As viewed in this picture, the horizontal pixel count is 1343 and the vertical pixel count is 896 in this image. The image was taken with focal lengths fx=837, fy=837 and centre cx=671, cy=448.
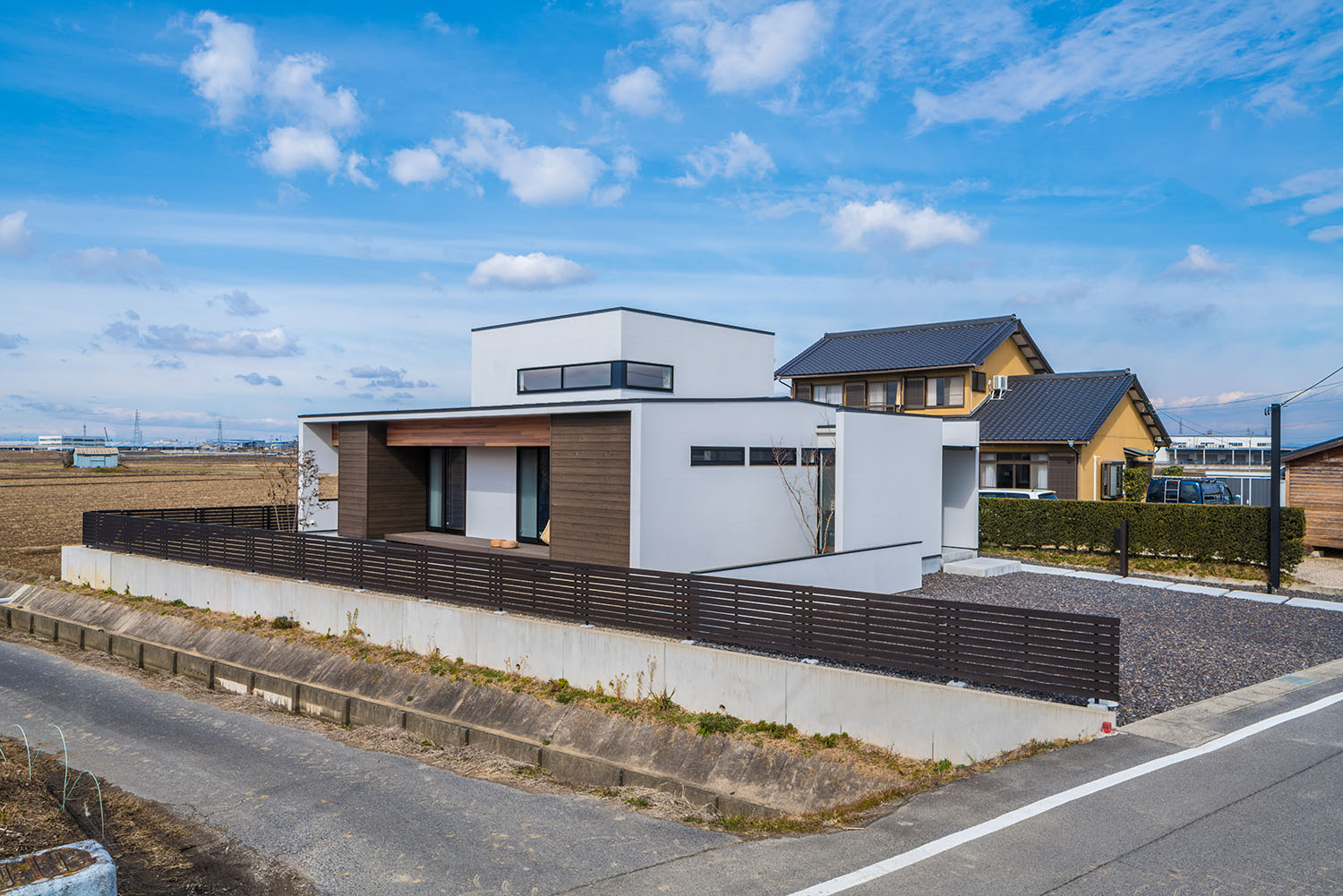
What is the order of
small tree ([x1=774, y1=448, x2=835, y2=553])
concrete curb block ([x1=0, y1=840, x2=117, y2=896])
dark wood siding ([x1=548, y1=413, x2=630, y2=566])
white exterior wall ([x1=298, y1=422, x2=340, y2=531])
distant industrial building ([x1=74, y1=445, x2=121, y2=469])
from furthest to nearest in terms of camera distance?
distant industrial building ([x1=74, y1=445, x2=121, y2=469]) < white exterior wall ([x1=298, y1=422, x2=340, y2=531]) < small tree ([x1=774, y1=448, x2=835, y2=553]) < dark wood siding ([x1=548, y1=413, x2=630, y2=566]) < concrete curb block ([x1=0, y1=840, x2=117, y2=896])

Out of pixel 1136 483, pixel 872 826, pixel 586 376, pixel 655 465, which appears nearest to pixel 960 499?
pixel 1136 483

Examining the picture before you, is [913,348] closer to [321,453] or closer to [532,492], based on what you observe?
[532,492]

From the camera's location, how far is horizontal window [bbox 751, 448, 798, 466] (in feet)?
45.5

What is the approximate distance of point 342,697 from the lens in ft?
38.3

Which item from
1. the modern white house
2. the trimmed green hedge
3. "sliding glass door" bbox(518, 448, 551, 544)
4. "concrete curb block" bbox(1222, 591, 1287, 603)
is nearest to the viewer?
the modern white house

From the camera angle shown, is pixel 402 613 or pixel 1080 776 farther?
pixel 402 613

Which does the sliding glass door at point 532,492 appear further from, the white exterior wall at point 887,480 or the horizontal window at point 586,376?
the white exterior wall at point 887,480

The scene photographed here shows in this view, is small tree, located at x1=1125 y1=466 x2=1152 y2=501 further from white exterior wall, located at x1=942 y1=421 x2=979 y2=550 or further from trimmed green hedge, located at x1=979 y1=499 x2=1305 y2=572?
white exterior wall, located at x1=942 y1=421 x2=979 y2=550

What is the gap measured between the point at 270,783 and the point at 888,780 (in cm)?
629

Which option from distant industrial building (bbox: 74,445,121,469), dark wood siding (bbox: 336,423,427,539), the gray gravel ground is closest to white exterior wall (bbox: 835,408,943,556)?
the gray gravel ground

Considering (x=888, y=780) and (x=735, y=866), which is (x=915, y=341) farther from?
(x=735, y=866)

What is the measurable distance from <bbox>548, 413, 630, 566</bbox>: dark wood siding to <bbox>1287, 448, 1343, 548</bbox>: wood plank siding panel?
15869 mm

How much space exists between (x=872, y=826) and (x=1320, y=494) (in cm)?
1813

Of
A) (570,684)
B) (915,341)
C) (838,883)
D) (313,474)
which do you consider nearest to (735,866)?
(838,883)
